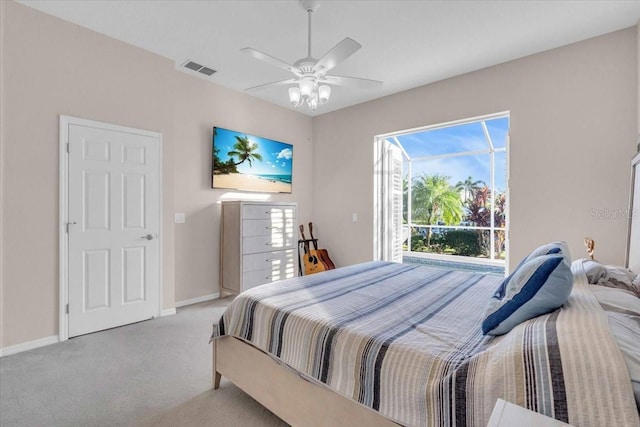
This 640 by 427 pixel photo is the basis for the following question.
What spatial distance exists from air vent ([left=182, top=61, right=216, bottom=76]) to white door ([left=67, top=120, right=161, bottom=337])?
0.93 metres

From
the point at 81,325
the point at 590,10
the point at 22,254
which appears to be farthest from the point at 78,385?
the point at 590,10

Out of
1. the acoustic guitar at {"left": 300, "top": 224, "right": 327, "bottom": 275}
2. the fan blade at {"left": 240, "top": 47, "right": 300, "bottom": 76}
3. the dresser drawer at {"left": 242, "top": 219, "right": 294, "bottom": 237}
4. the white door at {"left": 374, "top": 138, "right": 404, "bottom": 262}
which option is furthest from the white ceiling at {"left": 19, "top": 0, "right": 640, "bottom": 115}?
the acoustic guitar at {"left": 300, "top": 224, "right": 327, "bottom": 275}

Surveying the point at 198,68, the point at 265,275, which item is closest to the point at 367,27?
the point at 198,68

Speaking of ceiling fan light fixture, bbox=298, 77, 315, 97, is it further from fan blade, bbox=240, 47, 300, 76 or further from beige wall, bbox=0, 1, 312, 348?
beige wall, bbox=0, 1, 312, 348

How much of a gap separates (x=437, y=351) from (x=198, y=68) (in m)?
3.70

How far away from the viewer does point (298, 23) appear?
2.59 meters

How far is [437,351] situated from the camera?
3.73 ft

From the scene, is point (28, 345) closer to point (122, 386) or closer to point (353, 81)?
point (122, 386)

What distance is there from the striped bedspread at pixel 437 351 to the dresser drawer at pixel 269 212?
6.40ft

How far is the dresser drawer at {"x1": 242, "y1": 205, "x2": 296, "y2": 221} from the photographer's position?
3.74 m

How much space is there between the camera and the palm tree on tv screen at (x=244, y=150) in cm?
404

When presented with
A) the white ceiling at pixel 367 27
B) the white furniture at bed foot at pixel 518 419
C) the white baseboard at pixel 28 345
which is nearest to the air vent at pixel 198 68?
the white ceiling at pixel 367 27

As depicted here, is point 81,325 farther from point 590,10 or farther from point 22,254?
point 590,10

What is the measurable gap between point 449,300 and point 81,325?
3.11 m
